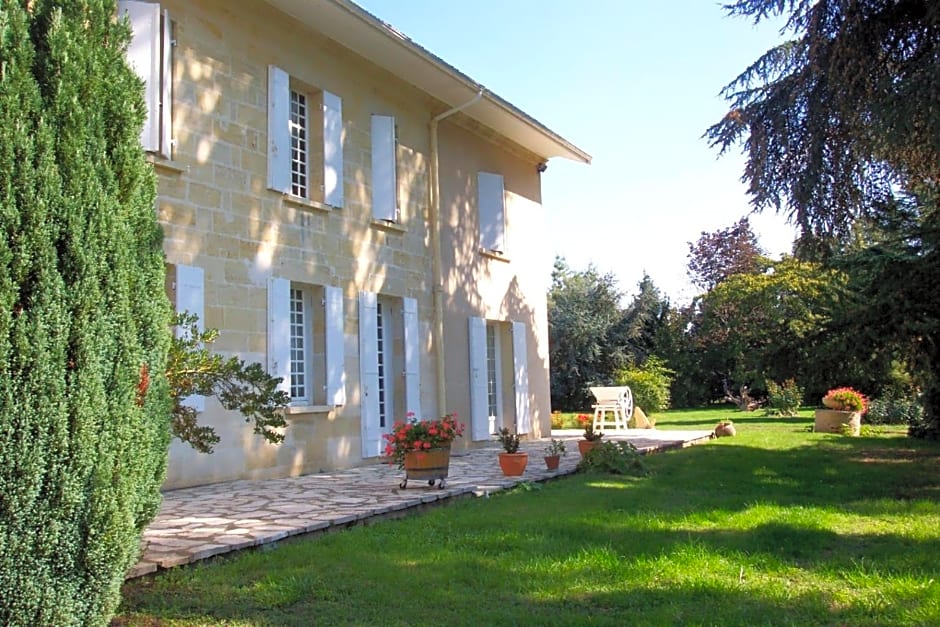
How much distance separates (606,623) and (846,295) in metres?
8.59

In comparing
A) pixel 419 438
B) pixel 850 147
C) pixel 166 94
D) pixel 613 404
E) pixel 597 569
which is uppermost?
pixel 166 94

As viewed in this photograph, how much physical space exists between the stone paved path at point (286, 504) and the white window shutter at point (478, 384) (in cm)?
219

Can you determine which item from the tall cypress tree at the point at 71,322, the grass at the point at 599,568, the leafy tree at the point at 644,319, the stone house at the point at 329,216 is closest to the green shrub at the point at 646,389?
the stone house at the point at 329,216

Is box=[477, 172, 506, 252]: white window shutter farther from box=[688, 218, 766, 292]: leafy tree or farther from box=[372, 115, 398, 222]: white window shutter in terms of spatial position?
box=[688, 218, 766, 292]: leafy tree

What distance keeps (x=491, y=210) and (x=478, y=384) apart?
3057 millimetres

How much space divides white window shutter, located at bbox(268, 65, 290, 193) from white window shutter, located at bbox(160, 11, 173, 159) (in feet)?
4.42

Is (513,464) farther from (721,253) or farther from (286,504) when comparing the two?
(721,253)

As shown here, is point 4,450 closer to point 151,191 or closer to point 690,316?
point 151,191

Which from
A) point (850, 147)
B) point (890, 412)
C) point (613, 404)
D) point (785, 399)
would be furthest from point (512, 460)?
point (785, 399)

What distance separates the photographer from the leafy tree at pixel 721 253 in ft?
96.2

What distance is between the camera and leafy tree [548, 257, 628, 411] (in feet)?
83.4

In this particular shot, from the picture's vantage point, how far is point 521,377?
13633 millimetres

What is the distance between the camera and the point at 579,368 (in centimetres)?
2552

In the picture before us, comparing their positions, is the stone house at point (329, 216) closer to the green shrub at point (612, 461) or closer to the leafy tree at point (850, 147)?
the green shrub at point (612, 461)
